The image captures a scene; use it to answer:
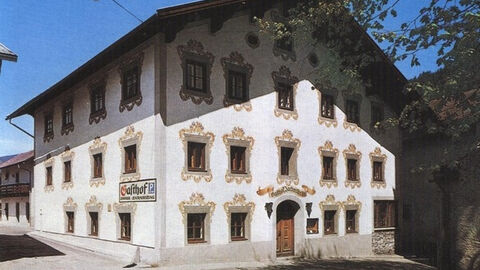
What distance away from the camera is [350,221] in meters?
21.3

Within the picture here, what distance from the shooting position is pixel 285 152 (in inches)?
734

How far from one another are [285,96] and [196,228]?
258 inches

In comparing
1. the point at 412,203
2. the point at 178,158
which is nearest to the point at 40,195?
the point at 178,158

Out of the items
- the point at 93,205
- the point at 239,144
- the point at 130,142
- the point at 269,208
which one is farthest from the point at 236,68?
the point at 93,205

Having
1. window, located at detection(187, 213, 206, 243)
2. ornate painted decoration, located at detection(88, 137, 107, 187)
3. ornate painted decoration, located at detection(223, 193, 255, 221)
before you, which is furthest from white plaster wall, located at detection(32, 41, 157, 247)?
ornate painted decoration, located at detection(223, 193, 255, 221)

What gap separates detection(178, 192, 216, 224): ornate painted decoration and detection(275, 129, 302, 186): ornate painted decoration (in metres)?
3.38

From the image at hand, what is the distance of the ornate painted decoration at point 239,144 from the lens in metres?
16.4

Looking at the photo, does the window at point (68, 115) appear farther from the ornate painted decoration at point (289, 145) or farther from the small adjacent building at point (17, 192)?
the small adjacent building at point (17, 192)

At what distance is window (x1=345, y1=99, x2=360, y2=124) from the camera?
2155cm

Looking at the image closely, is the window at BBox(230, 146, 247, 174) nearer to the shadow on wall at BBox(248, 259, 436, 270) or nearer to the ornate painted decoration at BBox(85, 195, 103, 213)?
the shadow on wall at BBox(248, 259, 436, 270)

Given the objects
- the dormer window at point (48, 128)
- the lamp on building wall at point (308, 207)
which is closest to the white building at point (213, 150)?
the lamp on building wall at point (308, 207)

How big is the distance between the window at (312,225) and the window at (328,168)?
2.00 m

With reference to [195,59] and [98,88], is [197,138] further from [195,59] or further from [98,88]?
[98,88]

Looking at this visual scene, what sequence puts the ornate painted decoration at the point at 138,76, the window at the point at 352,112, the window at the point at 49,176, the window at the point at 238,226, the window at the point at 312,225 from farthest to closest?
the window at the point at 49,176
the window at the point at 352,112
the window at the point at 312,225
the window at the point at 238,226
the ornate painted decoration at the point at 138,76
